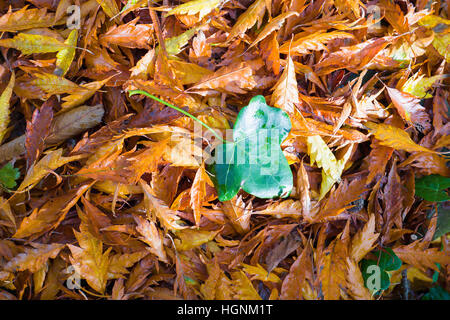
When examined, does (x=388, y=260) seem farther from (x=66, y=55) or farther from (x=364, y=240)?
(x=66, y=55)

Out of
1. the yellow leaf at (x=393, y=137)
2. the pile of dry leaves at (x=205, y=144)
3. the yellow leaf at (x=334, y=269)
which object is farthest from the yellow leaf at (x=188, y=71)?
the yellow leaf at (x=334, y=269)

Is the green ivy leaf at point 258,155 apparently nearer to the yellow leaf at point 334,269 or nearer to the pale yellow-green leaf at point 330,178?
the pale yellow-green leaf at point 330,178

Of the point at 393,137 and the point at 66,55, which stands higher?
the point at 66,55

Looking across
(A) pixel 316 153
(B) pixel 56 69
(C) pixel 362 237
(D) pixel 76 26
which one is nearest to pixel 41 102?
(B) pixel 56 69

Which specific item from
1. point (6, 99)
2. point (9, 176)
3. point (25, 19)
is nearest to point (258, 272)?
point (9, 176)

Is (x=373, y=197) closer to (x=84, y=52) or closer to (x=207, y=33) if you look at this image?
(x=207, y=33)
